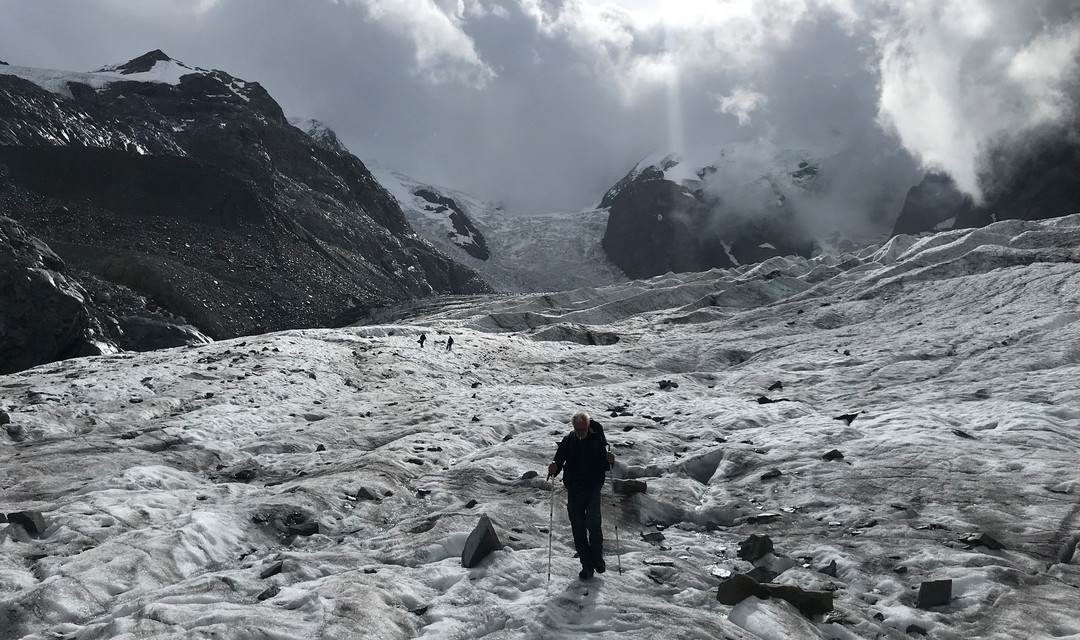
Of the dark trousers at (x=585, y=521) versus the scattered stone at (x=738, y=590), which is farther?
the dark trousers at (x=585, y=521)

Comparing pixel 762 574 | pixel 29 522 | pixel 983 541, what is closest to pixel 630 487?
pixel 762 574

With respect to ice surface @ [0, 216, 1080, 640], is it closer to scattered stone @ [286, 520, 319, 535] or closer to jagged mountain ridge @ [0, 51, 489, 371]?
scattered stone @ [286, 520, 319, 535]

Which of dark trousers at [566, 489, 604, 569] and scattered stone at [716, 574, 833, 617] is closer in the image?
scattered stone at [716, 574, 833, 617]

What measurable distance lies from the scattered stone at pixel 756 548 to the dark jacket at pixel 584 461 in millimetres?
2553

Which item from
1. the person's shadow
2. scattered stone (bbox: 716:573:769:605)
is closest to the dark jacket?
the person's shadow

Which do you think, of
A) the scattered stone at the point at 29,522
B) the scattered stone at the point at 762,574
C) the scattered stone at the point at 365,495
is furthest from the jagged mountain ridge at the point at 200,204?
the scattered stone at the point at 762,574

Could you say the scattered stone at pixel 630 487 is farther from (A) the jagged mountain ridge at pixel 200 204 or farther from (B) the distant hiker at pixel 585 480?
(A) the jagged mountain ridge at pixel 200 204

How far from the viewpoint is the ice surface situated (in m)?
8.10

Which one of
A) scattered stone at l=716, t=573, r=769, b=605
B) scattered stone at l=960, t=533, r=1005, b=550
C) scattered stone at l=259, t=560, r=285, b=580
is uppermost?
scattered stone at l=960, t=533, r=1005, b=550

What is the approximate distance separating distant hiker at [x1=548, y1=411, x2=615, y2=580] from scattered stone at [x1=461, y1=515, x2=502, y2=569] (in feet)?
4.10

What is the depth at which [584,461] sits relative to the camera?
9.18m

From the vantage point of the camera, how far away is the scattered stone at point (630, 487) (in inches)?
508

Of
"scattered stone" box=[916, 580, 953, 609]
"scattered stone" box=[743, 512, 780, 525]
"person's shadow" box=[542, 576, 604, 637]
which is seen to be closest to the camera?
"person's shadow" box=[542, 576, 604, 637]

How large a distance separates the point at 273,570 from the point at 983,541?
30.8 ft
